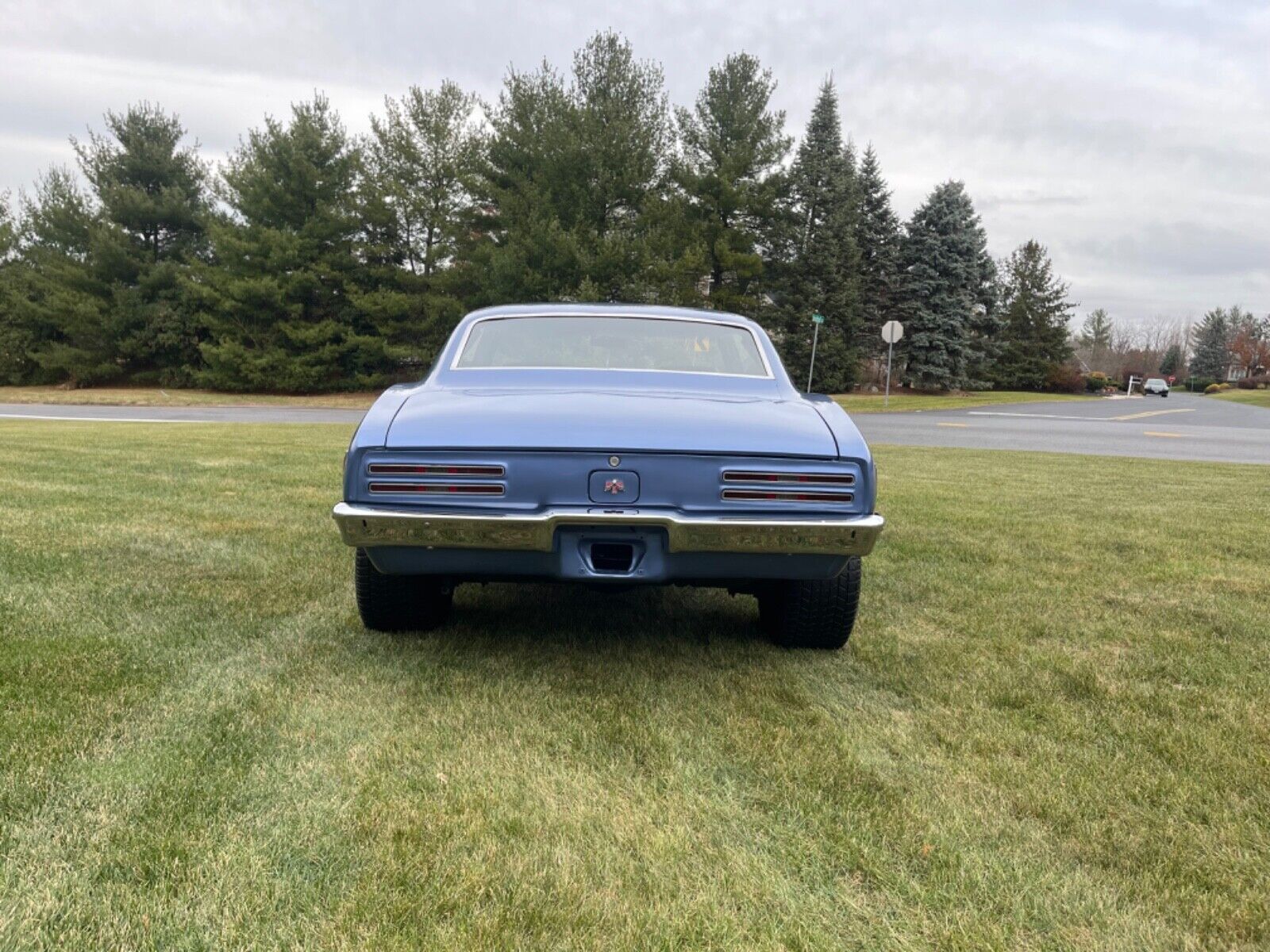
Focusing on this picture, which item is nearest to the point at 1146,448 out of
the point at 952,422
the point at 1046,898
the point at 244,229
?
the point at 952,422

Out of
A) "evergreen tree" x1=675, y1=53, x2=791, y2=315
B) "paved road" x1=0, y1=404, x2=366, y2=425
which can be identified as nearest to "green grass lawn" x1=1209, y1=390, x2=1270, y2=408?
"evergreen tree" x1=675, y1=53, x2=791, y2=315

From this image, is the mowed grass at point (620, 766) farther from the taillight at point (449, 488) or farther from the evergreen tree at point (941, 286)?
the evergreen tree at point (941, 286)

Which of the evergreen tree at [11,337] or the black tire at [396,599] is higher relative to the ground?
the evergreen tree at [11,337]

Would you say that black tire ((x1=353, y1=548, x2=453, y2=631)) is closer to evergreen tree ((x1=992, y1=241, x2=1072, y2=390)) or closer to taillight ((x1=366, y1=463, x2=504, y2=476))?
taillight ((x1=366, y1=463, x2=504, y2=476))

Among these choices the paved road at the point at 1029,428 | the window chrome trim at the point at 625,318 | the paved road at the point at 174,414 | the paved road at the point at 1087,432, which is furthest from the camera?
the paved road at the point at 174,414

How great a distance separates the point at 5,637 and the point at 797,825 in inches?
119

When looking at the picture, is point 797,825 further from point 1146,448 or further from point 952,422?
point 952,422

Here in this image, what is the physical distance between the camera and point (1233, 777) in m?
2.39

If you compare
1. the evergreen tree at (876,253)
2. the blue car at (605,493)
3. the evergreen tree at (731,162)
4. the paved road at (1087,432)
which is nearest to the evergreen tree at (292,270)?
the evergreen tree at (731,162)

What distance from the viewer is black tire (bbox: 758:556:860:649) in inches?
129

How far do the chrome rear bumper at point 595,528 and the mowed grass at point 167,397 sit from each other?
74.4ft

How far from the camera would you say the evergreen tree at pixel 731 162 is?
100 ft

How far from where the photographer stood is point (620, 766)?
237cm

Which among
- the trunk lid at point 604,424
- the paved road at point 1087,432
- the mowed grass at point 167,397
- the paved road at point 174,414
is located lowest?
the paved road at point 1087,432
